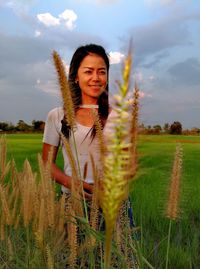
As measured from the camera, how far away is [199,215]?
180 inches

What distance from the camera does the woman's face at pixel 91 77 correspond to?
2768 millimetres

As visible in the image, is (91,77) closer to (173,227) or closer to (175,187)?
(175,187)

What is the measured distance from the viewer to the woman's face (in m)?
2.77

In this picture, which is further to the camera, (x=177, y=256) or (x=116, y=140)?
(x=177, y=256)

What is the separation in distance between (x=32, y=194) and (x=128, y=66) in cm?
129

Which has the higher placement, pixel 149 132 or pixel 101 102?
pixel 101 102

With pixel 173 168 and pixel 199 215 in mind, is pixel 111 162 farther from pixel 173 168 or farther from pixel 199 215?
pixel 199 215

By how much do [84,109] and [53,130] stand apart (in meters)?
0.26

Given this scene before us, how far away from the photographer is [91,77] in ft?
9.09

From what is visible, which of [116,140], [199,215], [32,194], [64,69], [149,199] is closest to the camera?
[116,140]

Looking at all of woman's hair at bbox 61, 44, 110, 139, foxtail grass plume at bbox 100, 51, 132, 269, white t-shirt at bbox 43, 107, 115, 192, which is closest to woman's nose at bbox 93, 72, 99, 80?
woman's hair at bbox 61, 44, 110, 139

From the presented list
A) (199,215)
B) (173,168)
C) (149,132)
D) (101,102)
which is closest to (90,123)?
(101,102)

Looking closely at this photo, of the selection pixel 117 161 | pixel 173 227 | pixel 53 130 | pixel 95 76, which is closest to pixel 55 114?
pixel 53 130

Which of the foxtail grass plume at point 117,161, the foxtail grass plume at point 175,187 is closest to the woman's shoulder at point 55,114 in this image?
the foxtail grass plume at point 175,187
